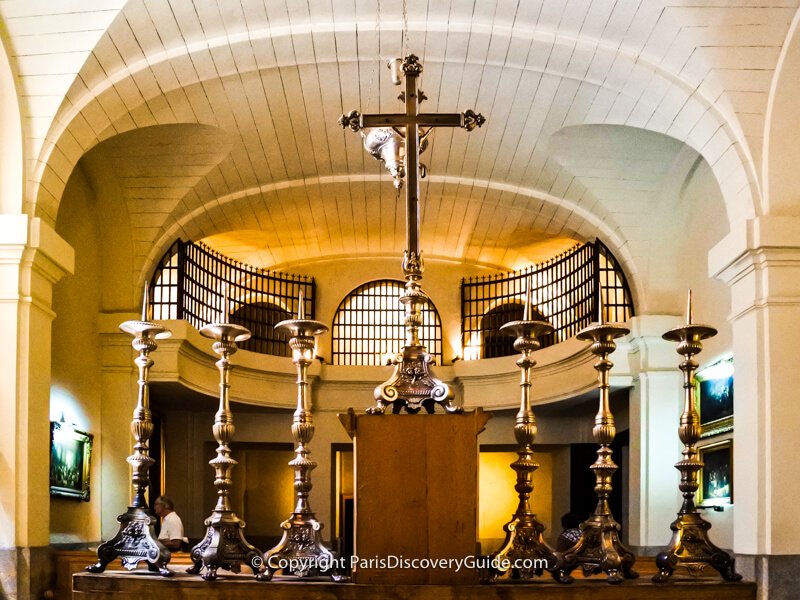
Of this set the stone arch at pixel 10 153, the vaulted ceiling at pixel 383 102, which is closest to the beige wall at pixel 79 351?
the vaulted ceiling at pixel 383 102

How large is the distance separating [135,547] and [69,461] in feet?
17.9

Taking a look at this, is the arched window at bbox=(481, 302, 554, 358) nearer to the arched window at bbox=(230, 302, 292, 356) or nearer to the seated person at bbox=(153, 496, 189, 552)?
the arched window at bbox=(230, 302, 292, 356)

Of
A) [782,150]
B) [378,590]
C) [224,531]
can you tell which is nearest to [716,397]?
[782,150]

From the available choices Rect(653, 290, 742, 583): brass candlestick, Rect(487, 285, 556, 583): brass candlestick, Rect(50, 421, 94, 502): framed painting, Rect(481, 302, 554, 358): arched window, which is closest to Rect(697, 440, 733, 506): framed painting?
Rect(653, 290, 742, 583): brass candlestick

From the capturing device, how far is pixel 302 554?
235 inches

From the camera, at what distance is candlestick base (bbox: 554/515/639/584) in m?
5.82

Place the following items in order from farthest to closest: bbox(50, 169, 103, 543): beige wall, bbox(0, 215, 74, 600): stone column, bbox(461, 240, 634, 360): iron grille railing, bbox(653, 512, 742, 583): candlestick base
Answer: bbox(461, 240, 634, 360): iron grille railing → bbox(50, 169, 103, 543): beige wall → bbox(0, 215, 74, 600): stone column → bbox(653, 512, 742, 583): candlestick base

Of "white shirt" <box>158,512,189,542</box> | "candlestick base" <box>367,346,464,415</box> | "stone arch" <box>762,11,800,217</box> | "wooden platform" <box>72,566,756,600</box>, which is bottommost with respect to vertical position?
"white shirt" <box>158,512,189,542</box>

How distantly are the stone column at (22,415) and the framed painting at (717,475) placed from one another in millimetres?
5495

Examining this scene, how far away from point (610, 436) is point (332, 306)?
1073 centimetres

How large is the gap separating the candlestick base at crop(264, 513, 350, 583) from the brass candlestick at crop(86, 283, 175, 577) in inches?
22.7

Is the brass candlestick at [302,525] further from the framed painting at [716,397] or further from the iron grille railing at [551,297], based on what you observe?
the iron grille railing at [551,297]

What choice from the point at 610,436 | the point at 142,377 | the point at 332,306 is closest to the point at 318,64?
the point at 142,377

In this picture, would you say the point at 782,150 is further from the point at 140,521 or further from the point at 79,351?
the point at 79,351
